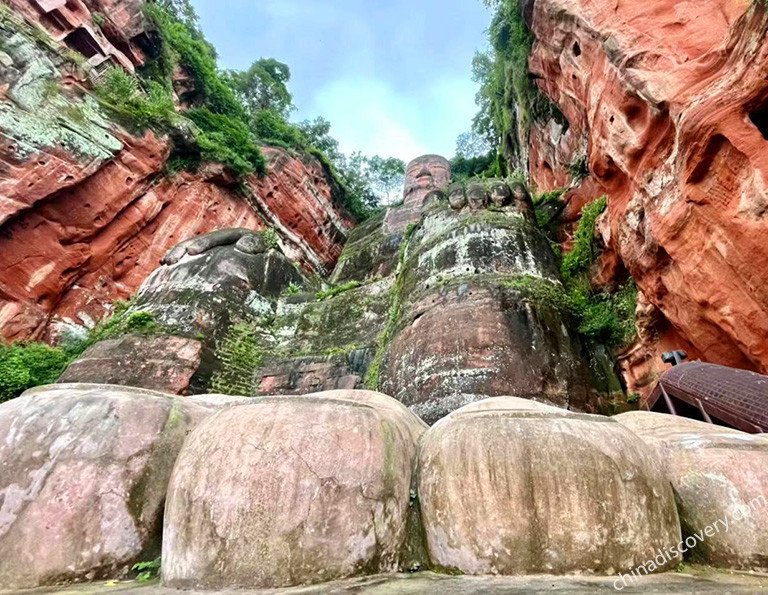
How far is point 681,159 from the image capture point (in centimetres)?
559

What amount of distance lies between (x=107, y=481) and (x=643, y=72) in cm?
811

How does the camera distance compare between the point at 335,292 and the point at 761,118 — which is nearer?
the point at 761,118

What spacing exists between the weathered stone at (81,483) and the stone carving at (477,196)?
9.24 m

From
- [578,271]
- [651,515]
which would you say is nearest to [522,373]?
[578,271]

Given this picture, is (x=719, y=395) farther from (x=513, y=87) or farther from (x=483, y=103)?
(x=483, y=103)

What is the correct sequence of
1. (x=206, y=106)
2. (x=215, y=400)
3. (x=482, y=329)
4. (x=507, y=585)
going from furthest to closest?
(x=206, y=106)
(x=482, y=329)
(x=215, y=400)
(x=507, y=585)

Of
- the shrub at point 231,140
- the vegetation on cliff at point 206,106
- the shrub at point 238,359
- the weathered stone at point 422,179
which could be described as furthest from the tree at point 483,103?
the shrub at point 238,359

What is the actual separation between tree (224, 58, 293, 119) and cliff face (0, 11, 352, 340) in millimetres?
Result: 13949

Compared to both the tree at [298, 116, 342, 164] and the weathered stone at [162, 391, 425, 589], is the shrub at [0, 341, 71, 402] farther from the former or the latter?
the tree at [298, 116, 342, 164]

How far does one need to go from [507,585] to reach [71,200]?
1399cm

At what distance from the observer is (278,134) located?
74.4 feet

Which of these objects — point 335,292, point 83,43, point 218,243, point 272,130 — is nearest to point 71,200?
point 218,243

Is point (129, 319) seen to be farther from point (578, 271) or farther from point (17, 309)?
point (578, 271)

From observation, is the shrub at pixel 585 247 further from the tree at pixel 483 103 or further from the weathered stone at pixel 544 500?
the tree at pixel 483 103
